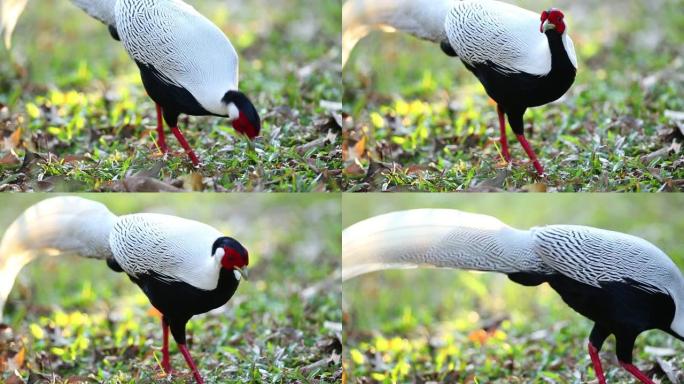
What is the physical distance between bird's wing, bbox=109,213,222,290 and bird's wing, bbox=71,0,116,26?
82cm

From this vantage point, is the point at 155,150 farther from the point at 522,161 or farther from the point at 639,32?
the point at 639,32

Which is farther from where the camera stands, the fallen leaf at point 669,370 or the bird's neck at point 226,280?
the fallen leaf at point 669,370

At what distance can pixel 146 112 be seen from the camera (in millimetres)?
4184

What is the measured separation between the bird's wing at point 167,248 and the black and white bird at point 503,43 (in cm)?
120

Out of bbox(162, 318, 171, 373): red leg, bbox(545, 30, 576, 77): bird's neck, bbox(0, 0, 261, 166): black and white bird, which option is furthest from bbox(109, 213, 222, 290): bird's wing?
bbox(545, 30, 576, 77): bird's neck

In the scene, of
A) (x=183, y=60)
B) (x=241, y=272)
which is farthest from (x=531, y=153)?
(x=183, y=60)

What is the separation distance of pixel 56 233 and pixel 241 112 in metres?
0.84

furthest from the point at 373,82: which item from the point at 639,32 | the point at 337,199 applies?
the point at 639,32

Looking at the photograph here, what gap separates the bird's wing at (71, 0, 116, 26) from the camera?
371 cm

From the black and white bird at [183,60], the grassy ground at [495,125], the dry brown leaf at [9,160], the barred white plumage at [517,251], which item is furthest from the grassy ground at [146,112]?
the barred white plumage at [517,251]

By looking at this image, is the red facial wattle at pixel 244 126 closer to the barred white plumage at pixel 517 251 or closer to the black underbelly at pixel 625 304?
the barred white plumage at pixel 517 251

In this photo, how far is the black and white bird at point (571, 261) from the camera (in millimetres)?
3340

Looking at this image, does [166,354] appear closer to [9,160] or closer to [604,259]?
[9,160]

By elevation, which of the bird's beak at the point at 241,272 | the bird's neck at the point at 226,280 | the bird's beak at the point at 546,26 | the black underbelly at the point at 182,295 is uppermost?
the bird's beak at the point at 546,26
